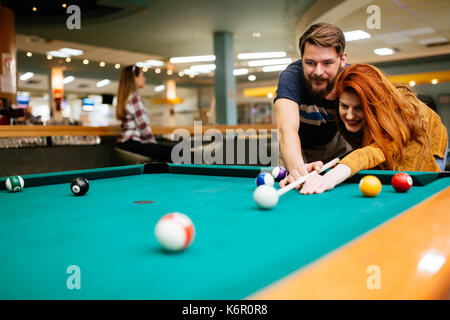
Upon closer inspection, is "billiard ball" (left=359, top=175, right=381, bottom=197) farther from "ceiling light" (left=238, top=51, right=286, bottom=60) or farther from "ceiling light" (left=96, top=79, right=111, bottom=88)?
"ceiling light" (left=96, top=79, right=111, bottom=88)

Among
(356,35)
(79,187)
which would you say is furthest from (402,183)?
(356,35)

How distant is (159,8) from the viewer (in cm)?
777

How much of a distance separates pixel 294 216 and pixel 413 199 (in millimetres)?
485

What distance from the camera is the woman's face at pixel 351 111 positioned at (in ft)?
7.45

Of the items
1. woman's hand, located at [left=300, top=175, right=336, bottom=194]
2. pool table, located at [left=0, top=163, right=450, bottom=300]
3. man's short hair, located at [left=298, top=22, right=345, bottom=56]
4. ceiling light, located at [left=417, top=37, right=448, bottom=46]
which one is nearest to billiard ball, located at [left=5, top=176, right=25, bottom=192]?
pool table, located at [left=0, top=163, right=450, bottom=300]

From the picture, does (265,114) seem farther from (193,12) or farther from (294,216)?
(294,216)

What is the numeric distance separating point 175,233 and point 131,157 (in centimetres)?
433

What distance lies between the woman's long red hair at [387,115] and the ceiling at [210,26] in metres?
4.39

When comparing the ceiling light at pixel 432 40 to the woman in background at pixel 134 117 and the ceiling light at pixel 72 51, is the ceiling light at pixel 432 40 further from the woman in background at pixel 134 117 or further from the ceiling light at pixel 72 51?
the ceiling light at pixel 72 51

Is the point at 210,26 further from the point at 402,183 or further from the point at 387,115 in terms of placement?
the point at 402,183

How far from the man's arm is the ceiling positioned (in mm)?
4167

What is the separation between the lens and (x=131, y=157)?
5016mm

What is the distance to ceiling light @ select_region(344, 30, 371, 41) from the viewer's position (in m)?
9.09

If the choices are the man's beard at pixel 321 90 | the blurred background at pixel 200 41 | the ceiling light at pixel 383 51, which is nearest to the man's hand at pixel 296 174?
the man's beard at pixel 321 90
